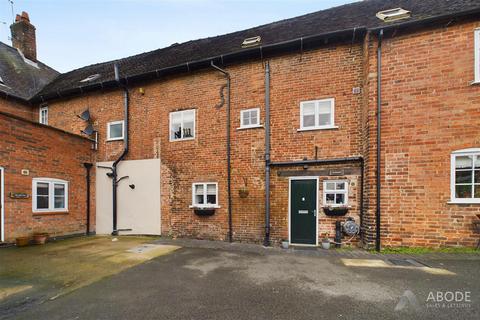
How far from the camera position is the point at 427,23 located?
6137mm

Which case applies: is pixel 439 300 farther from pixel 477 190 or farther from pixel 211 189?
pixel 211 189

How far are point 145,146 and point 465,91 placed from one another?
419 inches

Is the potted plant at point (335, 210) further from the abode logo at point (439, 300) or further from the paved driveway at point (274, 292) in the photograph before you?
the abode logo at point (439, 300)

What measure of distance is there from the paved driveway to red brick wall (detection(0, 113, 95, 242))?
5.57 meters

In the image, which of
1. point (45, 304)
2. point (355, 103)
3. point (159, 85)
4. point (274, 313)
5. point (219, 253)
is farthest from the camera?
point (159, 85)

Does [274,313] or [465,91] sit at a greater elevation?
[465,91]

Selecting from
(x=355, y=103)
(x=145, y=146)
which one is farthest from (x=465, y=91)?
(x=145, y=146)

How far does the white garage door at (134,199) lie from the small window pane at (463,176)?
9627mm

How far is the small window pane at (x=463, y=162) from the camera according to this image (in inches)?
228

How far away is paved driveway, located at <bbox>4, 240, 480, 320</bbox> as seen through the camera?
3282 mm

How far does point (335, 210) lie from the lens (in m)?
6.86

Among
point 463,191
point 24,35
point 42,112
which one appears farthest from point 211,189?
point 24,35

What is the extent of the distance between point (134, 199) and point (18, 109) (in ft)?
26.0

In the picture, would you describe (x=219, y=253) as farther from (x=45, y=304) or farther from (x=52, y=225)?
(x=52, y=225)
